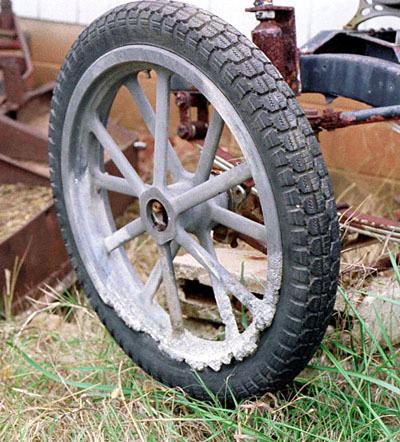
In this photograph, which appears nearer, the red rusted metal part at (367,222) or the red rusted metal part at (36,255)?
the red rusted metal part at (367,222)

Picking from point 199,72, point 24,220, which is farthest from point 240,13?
point 199,72

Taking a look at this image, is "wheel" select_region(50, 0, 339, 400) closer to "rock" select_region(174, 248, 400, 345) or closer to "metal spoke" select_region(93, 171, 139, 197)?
"metal spoke" select_region(93, 171, 139, 197)

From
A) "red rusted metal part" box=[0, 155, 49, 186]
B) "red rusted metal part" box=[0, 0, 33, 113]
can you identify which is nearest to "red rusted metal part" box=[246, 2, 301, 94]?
"red rusted metal part" box=[0, 155, 49, 186]

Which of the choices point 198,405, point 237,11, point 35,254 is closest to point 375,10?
point 198,405

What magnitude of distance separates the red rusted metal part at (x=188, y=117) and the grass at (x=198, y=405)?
694 millimetres

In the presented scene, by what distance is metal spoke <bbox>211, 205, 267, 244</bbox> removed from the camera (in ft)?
6.19

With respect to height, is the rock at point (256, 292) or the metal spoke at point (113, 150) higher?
the metal spoke at point (113, 150)

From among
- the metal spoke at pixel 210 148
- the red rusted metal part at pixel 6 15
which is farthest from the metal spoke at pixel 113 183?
the red rusted metal part at pixel 6 15

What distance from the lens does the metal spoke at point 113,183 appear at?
7.35 ft

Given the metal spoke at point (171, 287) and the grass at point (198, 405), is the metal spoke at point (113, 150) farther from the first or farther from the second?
the grass at point (198, 405)

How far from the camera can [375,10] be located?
2.53 m

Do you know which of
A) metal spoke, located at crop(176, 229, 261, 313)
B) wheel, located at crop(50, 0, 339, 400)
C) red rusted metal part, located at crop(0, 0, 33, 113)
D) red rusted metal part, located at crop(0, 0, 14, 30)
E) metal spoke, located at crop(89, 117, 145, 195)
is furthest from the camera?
red rusted metal part, located at crop(0, 0, 14, 30)

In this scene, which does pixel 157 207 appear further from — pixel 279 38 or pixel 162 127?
pixel 279 38

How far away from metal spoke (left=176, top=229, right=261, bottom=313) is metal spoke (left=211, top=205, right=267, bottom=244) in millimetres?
86
